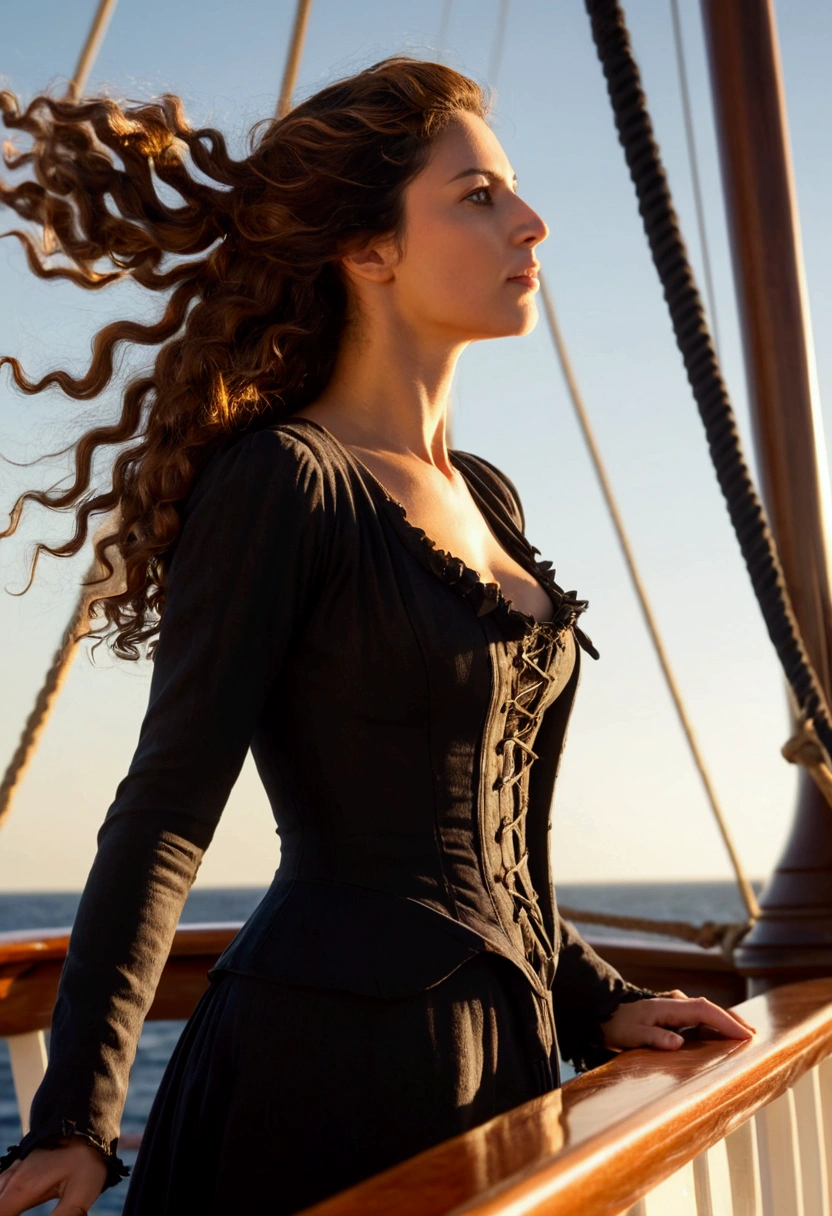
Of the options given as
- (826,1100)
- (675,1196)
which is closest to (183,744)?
(675,1196)

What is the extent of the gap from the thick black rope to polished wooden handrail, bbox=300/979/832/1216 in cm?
61

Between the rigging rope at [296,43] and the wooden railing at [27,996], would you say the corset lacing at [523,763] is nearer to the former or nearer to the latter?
the wooden railing at [27,996]

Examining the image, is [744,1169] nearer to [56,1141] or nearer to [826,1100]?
[826,1100]

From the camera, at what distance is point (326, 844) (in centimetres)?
107

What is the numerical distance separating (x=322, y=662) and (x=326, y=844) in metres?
0.15

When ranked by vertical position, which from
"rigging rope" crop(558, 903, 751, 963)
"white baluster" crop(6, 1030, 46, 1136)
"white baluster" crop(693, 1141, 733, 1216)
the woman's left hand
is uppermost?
the woman's left hand

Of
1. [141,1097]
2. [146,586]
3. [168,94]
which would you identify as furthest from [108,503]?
[141,1097]

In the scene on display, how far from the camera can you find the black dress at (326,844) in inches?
37.9

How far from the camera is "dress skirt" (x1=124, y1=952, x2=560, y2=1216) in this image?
979 mm

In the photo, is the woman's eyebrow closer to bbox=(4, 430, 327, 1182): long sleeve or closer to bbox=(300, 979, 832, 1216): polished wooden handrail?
bbox=(4, 430, 327, 1182): long sleeve

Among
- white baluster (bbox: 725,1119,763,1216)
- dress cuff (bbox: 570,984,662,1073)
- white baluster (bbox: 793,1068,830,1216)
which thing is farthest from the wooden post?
white baluster (bbox: 725,1119,763,1216)

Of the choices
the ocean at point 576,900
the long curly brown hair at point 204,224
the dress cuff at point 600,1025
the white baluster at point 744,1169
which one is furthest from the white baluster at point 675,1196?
the ocean at point 576,900

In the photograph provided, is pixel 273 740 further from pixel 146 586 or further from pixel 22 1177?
pixel 22 1177

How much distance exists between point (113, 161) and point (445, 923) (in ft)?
2.68
